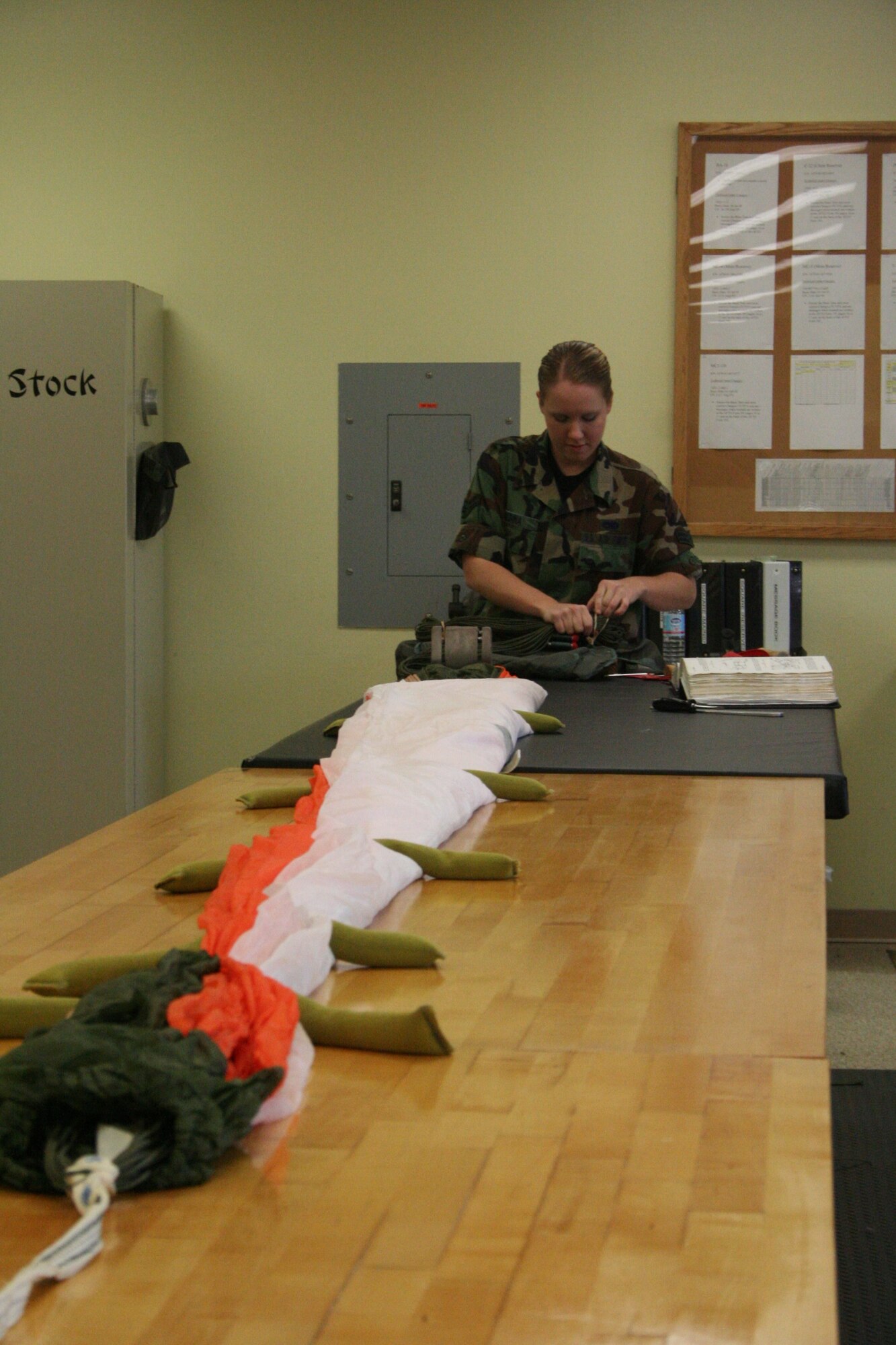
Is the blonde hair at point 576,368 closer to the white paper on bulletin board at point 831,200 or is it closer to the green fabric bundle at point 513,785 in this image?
the white paper on bulletin board at point 831,200

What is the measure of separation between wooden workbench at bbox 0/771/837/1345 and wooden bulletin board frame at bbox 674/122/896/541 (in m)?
2.69

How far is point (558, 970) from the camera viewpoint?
1.05 m

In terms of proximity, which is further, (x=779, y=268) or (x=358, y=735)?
(x=779, y=268)

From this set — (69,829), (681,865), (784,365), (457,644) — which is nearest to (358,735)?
(681,865)

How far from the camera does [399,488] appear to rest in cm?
400

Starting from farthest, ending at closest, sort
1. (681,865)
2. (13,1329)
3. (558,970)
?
1. (681,865)
2. (558,970)
3. (13,1329)

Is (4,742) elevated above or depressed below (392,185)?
below

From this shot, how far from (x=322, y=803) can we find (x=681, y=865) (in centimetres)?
39

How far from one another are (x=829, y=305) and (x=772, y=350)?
7.8 inches

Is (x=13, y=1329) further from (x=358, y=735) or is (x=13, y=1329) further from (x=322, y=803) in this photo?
(x=358, y=735)

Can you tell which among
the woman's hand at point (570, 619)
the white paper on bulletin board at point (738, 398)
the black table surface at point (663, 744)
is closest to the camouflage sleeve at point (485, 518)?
the woman's hand at point (570, 619)

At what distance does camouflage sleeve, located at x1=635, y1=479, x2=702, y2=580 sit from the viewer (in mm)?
3170

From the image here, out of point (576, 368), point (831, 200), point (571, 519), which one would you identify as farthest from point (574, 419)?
point (831, 200)

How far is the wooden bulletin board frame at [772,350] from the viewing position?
12.4 ft
